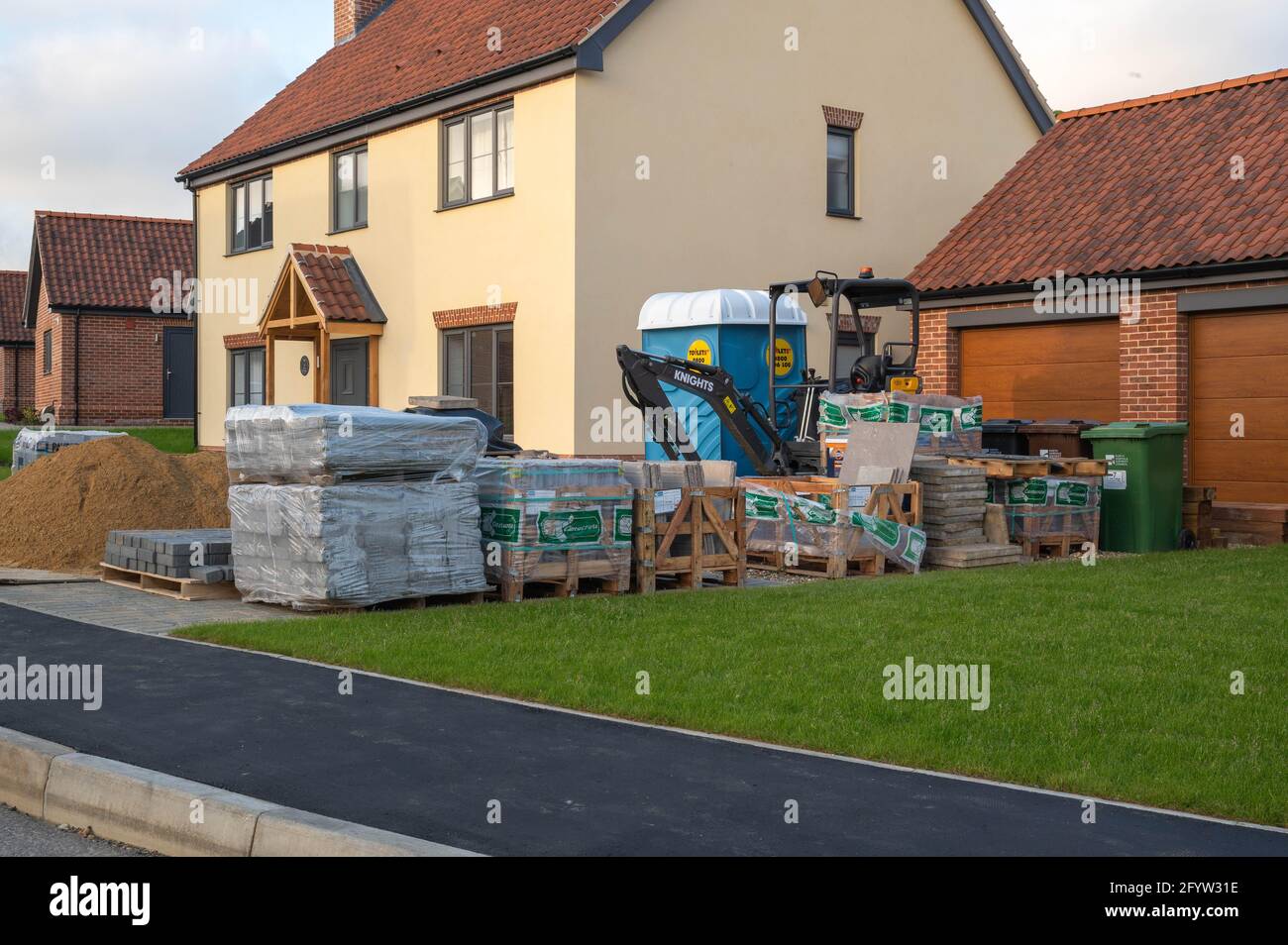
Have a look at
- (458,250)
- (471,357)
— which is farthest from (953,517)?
(458,250)

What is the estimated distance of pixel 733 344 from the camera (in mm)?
18328

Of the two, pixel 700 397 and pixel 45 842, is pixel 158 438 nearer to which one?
pixel 700 397

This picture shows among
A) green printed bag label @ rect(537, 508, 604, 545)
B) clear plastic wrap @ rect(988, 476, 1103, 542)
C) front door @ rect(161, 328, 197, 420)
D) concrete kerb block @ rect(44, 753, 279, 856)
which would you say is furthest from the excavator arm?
front door @ rect(161, 328, 197, 420)

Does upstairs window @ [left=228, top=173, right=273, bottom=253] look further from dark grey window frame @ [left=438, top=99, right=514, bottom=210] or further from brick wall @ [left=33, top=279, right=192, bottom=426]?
brick wall @ [left=33, top=279, right=192, bottom=426]

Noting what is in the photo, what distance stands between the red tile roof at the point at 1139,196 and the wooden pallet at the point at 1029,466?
129 inches

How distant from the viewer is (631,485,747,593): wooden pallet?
13.1 meters

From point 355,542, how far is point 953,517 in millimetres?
6953

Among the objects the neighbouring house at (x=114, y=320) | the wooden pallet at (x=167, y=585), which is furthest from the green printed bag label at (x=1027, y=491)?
the neighbouring house at (x=114, y=320)

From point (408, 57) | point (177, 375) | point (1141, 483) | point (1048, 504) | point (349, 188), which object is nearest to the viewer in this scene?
point (1048, 504)

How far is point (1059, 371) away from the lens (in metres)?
19.9

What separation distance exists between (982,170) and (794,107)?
4.94m

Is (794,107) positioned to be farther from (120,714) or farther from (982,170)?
(120,714)

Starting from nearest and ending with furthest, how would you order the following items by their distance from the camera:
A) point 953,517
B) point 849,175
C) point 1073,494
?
point 953,517 → point 1073,494 → point 849,175

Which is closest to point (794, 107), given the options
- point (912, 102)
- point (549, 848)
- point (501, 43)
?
point (912, 102)
